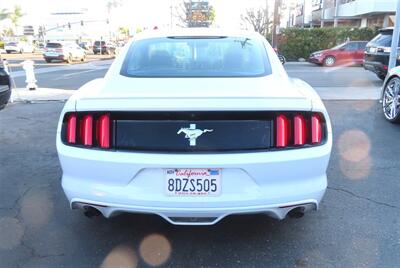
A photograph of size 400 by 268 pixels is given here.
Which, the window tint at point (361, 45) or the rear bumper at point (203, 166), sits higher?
the rear bumper at point (203, 166)

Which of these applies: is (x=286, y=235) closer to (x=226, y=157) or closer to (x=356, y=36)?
(x=226, y=157)

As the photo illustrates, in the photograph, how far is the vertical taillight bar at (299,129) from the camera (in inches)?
111

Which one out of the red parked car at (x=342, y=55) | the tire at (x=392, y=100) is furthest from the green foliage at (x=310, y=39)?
the tire at (x=392, y=100)

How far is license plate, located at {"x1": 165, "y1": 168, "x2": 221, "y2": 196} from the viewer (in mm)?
2746

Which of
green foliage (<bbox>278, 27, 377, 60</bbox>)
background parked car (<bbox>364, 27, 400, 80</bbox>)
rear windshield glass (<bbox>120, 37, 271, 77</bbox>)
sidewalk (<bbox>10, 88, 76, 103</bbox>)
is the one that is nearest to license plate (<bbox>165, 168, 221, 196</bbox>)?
rear windshield glass (<bbox>120, 37, 271, 77</bbox>)

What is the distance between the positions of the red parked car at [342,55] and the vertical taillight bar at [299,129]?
21624mm

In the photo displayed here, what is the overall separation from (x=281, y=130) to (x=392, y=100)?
5060 millimetres

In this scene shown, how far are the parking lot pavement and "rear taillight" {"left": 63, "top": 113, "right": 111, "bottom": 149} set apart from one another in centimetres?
85

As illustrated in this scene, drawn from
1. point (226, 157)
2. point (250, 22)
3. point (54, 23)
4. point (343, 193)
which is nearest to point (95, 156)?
point (226, 157)

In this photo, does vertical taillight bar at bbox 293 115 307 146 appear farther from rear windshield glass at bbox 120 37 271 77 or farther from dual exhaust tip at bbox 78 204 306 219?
rear windshield glass at bbox 120 37 271 77

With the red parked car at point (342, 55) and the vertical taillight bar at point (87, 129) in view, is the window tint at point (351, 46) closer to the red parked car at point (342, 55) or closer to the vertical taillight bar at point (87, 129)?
the red parked car at point (342, 55)

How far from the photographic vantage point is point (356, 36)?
29.1m

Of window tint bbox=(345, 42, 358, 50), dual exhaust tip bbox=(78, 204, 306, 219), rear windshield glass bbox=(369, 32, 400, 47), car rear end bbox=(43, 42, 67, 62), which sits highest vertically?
rear windshield glass bbox=(369, 32, 400, 47)

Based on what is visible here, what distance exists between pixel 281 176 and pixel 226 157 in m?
0.38
